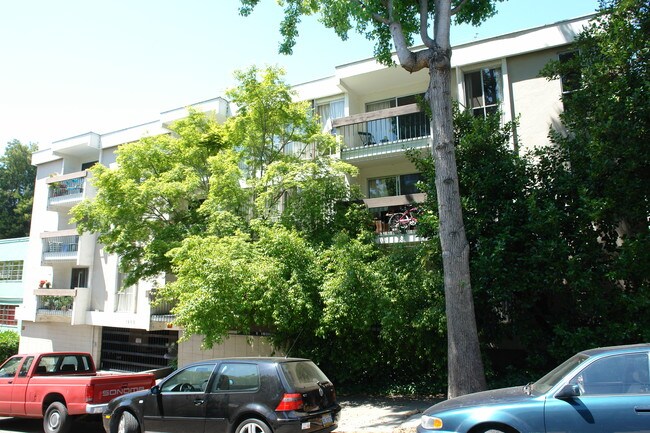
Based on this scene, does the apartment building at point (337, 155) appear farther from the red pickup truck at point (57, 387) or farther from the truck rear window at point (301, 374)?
the truck rear window at point (301, 374)

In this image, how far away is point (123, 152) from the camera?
56.9 ft

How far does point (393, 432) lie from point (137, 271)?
11.8 m

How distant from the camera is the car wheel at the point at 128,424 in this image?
8328mm

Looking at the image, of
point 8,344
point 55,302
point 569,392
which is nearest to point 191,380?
point 569,392

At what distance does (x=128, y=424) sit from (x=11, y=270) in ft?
87.8

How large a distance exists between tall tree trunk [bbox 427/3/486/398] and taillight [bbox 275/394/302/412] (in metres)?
3.34

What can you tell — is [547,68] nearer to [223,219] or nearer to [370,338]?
[370,338]

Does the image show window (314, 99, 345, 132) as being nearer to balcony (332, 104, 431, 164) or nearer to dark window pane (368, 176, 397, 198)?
balcony (332, 104, 431, 164)

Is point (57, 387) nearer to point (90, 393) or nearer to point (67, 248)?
point (90, 393)

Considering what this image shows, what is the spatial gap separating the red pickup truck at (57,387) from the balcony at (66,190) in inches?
604

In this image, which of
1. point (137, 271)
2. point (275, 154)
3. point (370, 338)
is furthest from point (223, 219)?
point (370, 338)

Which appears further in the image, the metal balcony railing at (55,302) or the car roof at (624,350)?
the metal balcony railing at (55,302)

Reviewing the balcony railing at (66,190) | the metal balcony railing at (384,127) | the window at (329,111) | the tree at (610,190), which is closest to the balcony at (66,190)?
the balcony railing at (66,190)

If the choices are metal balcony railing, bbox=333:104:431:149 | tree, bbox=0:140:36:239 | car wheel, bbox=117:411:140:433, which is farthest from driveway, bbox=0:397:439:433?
tree, bbox=0:140:36:239
